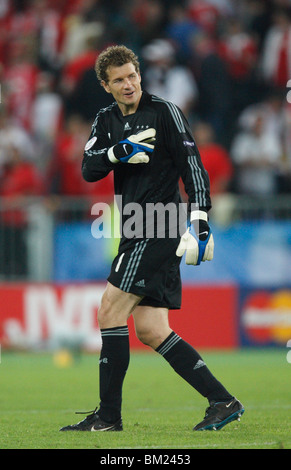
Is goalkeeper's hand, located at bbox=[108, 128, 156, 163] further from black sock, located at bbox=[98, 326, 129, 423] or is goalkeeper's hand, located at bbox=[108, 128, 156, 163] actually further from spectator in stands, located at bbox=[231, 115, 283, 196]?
spectator in stands, located at bbox=[231, 115, 283, 196]

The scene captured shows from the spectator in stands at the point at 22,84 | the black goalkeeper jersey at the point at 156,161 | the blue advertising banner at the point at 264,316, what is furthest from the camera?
the spectator in stands at the point at 22,84

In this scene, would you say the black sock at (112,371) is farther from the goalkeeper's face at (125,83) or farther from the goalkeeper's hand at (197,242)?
the goalkeeper's face at (125,83)

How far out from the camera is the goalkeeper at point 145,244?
5875 mm

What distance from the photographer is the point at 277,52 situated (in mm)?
14594

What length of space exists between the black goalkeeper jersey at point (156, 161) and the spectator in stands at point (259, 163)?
7.29 metres

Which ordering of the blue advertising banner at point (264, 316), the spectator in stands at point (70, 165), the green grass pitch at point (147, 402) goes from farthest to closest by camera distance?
the spectator in stands at point (70, 165), the blue advertising banner at point (264, 316), the green grass pitch at point (147, 402)

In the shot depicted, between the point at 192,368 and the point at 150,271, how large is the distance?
2.23 feet

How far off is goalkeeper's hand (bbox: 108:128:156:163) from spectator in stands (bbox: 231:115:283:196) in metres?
7.48

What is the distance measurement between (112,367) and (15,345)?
277 inches

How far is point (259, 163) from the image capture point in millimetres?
13414

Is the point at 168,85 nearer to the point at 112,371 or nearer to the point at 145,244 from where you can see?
the point at 145,244

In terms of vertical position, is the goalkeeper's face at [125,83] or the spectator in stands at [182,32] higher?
the spectator in stands at [182,32]

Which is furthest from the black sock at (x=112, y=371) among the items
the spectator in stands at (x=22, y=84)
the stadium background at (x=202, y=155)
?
the spectator in stands at (x=22, y=84)

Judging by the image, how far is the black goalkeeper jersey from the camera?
19.4 feet
